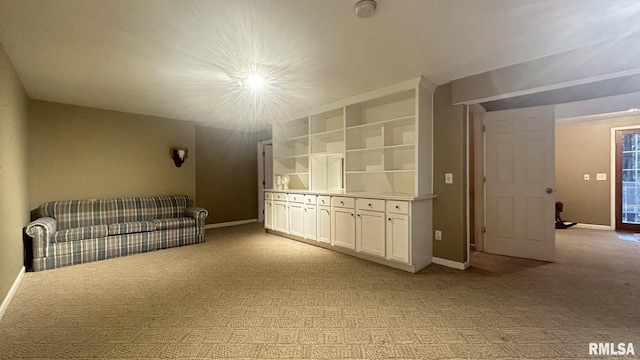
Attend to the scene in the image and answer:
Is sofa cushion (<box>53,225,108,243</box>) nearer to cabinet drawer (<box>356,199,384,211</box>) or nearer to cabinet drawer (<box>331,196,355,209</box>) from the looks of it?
cabinet drawer (<box>331,196,355,209</box>)

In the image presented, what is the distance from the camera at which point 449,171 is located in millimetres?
3500

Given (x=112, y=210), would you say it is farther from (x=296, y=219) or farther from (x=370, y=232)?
(x=370, y=232)

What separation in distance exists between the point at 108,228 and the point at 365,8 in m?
4.35

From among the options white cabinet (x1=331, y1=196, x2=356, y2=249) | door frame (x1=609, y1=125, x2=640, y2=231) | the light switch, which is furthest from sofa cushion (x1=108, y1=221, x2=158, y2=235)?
door frame (x1=609, y1=125, x2=640, y2=231)

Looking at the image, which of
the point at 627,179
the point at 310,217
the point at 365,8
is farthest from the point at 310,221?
the point at 627,179

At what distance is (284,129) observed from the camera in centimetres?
564

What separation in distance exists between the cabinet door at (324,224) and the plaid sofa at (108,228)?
209 centimetres

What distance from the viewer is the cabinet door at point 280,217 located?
5.11m

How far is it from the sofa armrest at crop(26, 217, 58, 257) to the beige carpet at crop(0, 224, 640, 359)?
28 centimetres

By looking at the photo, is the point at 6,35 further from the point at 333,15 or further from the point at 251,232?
the point at 251,232

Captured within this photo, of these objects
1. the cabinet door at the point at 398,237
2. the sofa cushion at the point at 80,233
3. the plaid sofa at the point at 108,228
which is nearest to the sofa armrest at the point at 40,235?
the plaid sofa at the point at 108,228

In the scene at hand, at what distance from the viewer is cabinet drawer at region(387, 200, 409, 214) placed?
330cm

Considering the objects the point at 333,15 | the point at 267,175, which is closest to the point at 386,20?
the point at 333,15

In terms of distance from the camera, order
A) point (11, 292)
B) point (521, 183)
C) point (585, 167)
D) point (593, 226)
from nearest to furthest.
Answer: point (11, 292)
point (521, 183)
point (593, 226)
point (585, 167)
